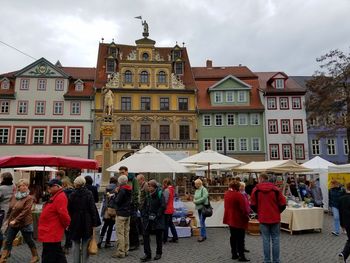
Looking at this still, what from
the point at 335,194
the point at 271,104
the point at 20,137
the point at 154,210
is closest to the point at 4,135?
the point at 20,137

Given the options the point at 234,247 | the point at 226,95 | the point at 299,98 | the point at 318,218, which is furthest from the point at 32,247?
the point at 299,98

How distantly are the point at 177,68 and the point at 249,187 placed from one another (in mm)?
25186

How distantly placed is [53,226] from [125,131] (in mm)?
28512

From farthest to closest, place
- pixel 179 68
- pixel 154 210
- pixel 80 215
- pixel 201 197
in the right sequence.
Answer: pixel 179 68, pixel 201 197, pixel 154 210, pixel 80 215

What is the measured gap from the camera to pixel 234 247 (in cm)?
730

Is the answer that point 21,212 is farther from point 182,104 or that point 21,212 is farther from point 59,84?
point 59,84

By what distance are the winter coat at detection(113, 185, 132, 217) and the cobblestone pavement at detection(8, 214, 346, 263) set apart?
1010 mm

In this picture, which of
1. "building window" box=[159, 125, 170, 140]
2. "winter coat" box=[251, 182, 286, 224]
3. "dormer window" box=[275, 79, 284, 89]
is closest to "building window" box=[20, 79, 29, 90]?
"building window" box=[159, 125, 170, 140]

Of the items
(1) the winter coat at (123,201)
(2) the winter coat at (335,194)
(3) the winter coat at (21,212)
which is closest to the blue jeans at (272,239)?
(1) the winter coat at (123,201)

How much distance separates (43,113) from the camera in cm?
3341

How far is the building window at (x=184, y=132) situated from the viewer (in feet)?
112

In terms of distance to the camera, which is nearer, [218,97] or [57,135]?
[57,135]

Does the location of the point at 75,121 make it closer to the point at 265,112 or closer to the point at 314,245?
the point at 265,112

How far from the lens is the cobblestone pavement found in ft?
23.8
